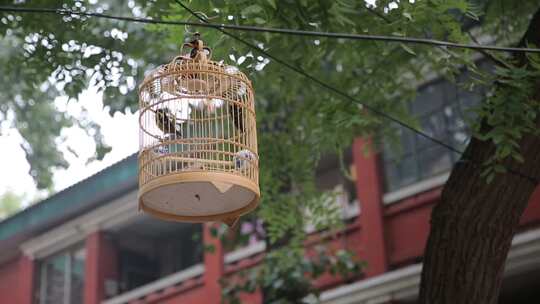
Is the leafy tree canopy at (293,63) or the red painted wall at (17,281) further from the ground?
the red painted wall at (17,281)

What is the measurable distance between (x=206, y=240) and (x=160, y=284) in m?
1.40

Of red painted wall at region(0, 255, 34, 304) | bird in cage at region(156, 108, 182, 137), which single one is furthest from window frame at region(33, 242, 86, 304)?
bird in cage at region(156, 108, 182, 137)

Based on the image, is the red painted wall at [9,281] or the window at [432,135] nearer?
the window at [432,135]

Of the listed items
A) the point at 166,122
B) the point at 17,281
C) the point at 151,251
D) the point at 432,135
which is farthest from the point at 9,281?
the point at 166,122

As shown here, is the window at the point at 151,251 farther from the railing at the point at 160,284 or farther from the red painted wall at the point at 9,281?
the red painted wall at the point at 9,281

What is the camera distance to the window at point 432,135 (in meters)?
13.3

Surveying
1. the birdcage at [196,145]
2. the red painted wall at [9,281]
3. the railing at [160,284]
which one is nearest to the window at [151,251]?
the railing at [160,284]

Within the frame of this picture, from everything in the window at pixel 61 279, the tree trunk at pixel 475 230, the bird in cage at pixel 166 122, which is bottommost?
the tree trunk at pixel 475 230

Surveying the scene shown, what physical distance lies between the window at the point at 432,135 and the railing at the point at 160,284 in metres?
3.90

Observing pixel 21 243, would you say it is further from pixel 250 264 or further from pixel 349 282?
pixel 349 282

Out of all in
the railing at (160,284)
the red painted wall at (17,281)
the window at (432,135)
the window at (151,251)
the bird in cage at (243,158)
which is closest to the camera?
the bird in cage at (243,158)

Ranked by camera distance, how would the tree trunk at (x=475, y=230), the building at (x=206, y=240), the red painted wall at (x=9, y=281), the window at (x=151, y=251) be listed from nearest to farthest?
the tree trunk at (x=475, y=230) < the building at (x=206, y=240) < the window at (x=151, y=251) < the red painted wall at (x=9, y=281)

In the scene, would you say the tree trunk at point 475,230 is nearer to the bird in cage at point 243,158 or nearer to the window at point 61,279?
the bird in cage at point 243,158

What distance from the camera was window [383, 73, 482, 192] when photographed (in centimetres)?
1327
